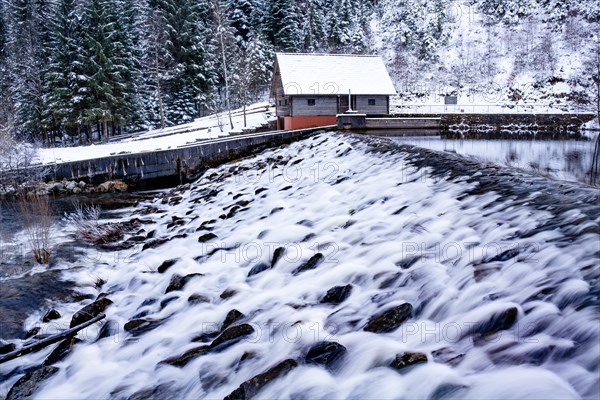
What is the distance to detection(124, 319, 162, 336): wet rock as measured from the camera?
513 cm

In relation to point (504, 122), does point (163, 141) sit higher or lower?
higher

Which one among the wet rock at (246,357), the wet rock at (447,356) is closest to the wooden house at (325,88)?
the wet rock at (246,357)

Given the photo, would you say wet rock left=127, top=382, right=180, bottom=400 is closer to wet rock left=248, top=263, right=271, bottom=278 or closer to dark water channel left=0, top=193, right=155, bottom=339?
wet rock left=248, top=263, right=271, bottom=278

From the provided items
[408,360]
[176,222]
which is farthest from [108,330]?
[176,222]

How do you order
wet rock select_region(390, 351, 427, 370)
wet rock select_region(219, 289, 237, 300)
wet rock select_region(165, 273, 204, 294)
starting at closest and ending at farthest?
wet rock select_region(390, 351, 427, 370) < wet rock select_region(219, 289, 237, 300) < wet rock select_region(165, 273, 204, 294)

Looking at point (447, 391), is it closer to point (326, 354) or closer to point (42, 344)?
point (326, 354)

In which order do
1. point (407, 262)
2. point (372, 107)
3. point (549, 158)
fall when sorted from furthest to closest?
point (372, 107) < point (549, 158) < point (407, 262)

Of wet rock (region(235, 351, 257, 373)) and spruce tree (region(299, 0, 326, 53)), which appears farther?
spruce tree (region(299, 0, 326, 53))

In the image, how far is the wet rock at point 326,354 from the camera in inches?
139

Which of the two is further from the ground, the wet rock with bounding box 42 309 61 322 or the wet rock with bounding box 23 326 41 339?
the wet rock with bounding box 42 309 61 322

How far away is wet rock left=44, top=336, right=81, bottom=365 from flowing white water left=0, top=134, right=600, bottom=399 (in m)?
0.12

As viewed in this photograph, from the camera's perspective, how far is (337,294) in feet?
14.9

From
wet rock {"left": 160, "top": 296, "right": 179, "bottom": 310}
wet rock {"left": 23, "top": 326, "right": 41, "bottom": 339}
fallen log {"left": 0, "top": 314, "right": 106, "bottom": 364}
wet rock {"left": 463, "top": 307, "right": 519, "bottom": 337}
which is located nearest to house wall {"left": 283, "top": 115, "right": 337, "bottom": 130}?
wet rock {"left": 160, "top": 296, "right": 179, "bottom": 310}

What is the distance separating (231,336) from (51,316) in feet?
10.7
